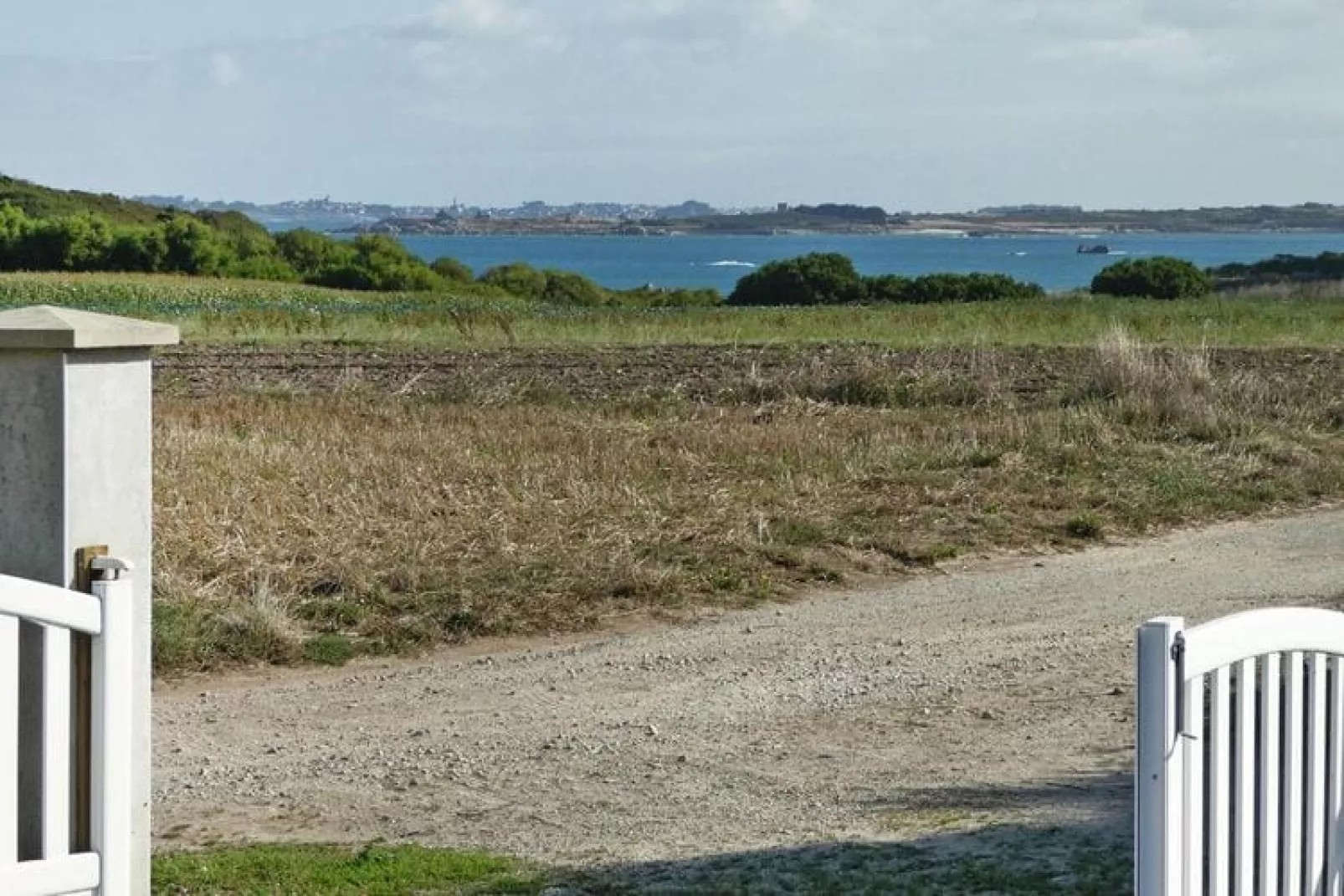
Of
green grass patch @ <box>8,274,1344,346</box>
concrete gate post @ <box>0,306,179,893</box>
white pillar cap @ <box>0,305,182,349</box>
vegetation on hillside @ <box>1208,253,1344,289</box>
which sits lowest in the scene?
green grass patch @ <box>8,274,1344,346</box>

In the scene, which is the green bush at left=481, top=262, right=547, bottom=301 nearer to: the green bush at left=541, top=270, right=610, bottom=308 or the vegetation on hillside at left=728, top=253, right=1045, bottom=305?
the green bush at left=541, top=270, right=610, bottom=308

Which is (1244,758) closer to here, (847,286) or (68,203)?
(847,286)

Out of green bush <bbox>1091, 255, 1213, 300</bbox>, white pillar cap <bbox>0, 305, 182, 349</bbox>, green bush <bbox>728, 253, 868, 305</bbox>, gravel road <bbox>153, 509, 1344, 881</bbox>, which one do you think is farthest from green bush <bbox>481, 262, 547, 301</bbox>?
white pillar cap <bbox>0, 305, 182, 349</bbox>

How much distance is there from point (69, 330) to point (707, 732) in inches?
200

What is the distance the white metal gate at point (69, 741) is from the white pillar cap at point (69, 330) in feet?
1.63

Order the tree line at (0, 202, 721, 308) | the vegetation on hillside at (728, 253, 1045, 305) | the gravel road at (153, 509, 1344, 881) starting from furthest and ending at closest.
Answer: the tree line at (0, 202, 721, 308), the vegetation on hillside at (728, 253, 1045, 305), the gravel road at (153, 509, 1344, 881)

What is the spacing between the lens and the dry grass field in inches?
461

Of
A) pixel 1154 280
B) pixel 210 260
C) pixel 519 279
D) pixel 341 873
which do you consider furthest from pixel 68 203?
pixel 341 873

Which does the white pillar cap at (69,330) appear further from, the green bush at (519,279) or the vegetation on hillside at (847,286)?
the green bush at (519,279)

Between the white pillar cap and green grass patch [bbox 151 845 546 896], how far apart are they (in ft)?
8.20

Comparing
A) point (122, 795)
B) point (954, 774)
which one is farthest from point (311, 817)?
point (122, 795)

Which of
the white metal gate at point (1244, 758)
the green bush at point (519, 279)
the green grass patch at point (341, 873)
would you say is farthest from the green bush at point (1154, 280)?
the white metal gate at point (1244, 758)

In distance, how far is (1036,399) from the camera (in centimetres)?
2306

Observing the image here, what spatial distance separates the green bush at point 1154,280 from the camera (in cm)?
6288
